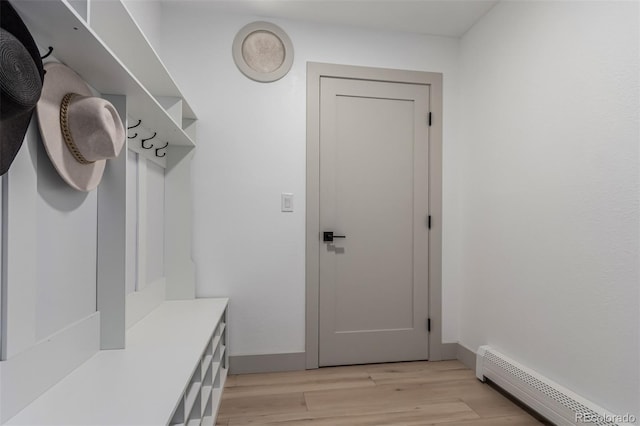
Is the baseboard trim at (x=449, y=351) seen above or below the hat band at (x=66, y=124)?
below

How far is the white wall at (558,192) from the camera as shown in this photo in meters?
1.40

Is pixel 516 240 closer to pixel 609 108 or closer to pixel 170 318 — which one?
pixel 609 108

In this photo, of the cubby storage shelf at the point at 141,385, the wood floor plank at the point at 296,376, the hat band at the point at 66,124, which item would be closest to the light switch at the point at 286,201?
the cubby storage shelf at the point at 141,385

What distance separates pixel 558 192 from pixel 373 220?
116cm

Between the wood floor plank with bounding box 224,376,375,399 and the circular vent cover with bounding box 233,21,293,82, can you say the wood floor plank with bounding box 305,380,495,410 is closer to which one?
the wood floor plank with bounding box 224,376,375,399

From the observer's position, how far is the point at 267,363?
2.30 metres

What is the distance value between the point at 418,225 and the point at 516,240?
2.30 feet

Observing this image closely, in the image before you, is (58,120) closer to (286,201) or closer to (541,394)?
(286,201)

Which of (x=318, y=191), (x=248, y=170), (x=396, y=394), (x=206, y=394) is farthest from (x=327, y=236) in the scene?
(x=206, y=394)

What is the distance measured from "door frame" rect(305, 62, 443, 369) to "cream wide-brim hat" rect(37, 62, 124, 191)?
1.43m

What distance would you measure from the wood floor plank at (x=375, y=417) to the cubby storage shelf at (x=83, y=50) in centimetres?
163

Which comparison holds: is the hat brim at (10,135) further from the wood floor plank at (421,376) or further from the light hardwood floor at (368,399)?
the wood floor plank at (421,376)

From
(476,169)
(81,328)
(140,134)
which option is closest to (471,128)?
(476,169)

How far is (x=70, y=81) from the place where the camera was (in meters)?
1.02
